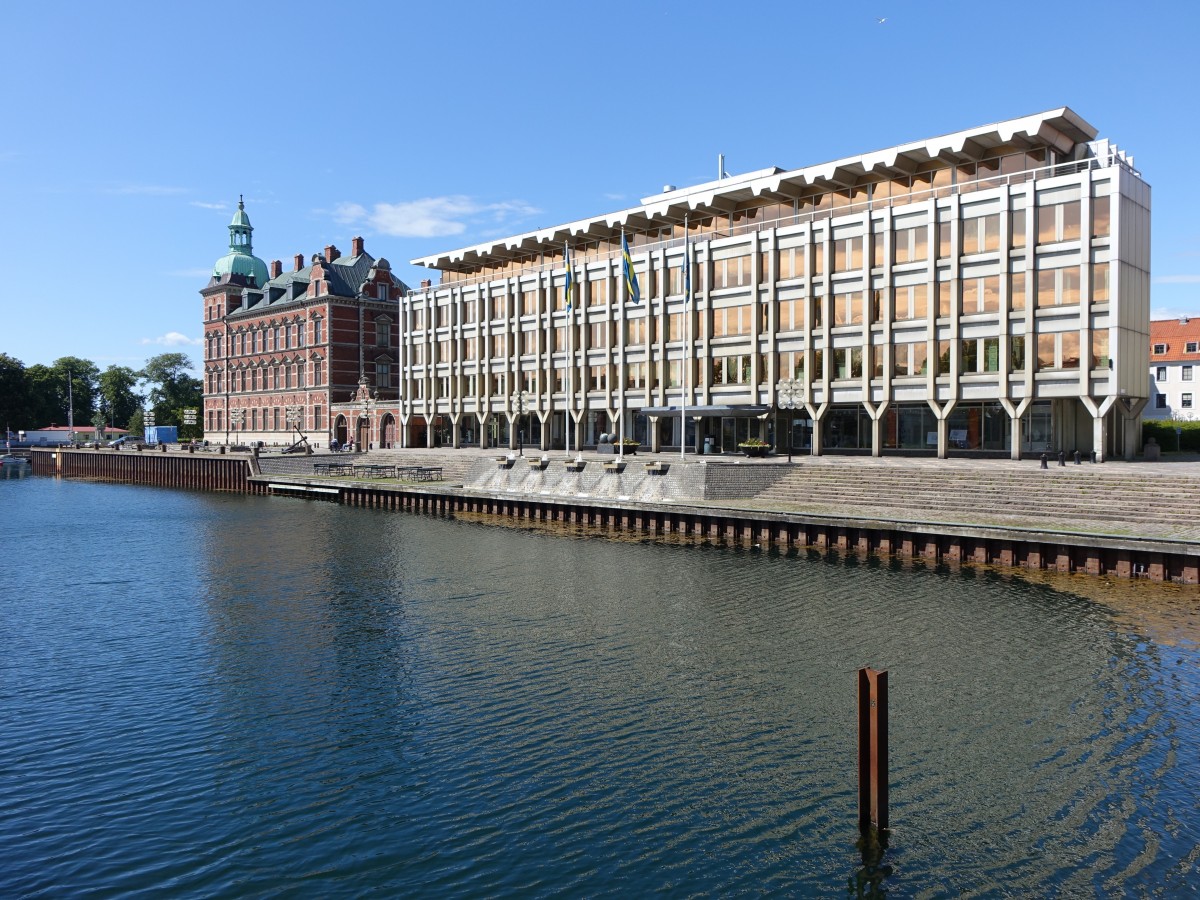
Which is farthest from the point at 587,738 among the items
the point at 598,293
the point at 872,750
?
the point at 598,293

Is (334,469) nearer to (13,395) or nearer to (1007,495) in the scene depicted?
(1007,495)

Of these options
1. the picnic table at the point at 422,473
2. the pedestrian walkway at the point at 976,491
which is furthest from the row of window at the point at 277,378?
the pedestrian walkway at the point at 976,491

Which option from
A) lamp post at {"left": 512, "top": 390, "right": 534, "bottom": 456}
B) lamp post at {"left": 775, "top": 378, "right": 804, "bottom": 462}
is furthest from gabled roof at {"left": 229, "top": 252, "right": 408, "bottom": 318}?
lamp post at {"left": 775, "top": 378, "right": 804, "bottom": 462}

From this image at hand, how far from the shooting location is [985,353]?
51719 millimetres

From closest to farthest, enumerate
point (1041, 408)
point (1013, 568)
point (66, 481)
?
point (1013, 568) < point (1041, 408) < point (66, 481)

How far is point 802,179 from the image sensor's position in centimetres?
6078

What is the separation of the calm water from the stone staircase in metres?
6.98

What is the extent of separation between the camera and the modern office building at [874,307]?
48.9m

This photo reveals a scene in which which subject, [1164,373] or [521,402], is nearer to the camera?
[521,402]

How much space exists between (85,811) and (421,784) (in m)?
5.19

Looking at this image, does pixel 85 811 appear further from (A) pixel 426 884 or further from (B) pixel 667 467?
(B) pixel 667 467

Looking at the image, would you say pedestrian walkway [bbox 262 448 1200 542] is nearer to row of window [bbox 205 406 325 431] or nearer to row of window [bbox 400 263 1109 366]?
row of window [bbox 400 263 1109 366]

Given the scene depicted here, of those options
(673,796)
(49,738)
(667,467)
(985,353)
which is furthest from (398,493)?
(673,796)

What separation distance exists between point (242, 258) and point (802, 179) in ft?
301
